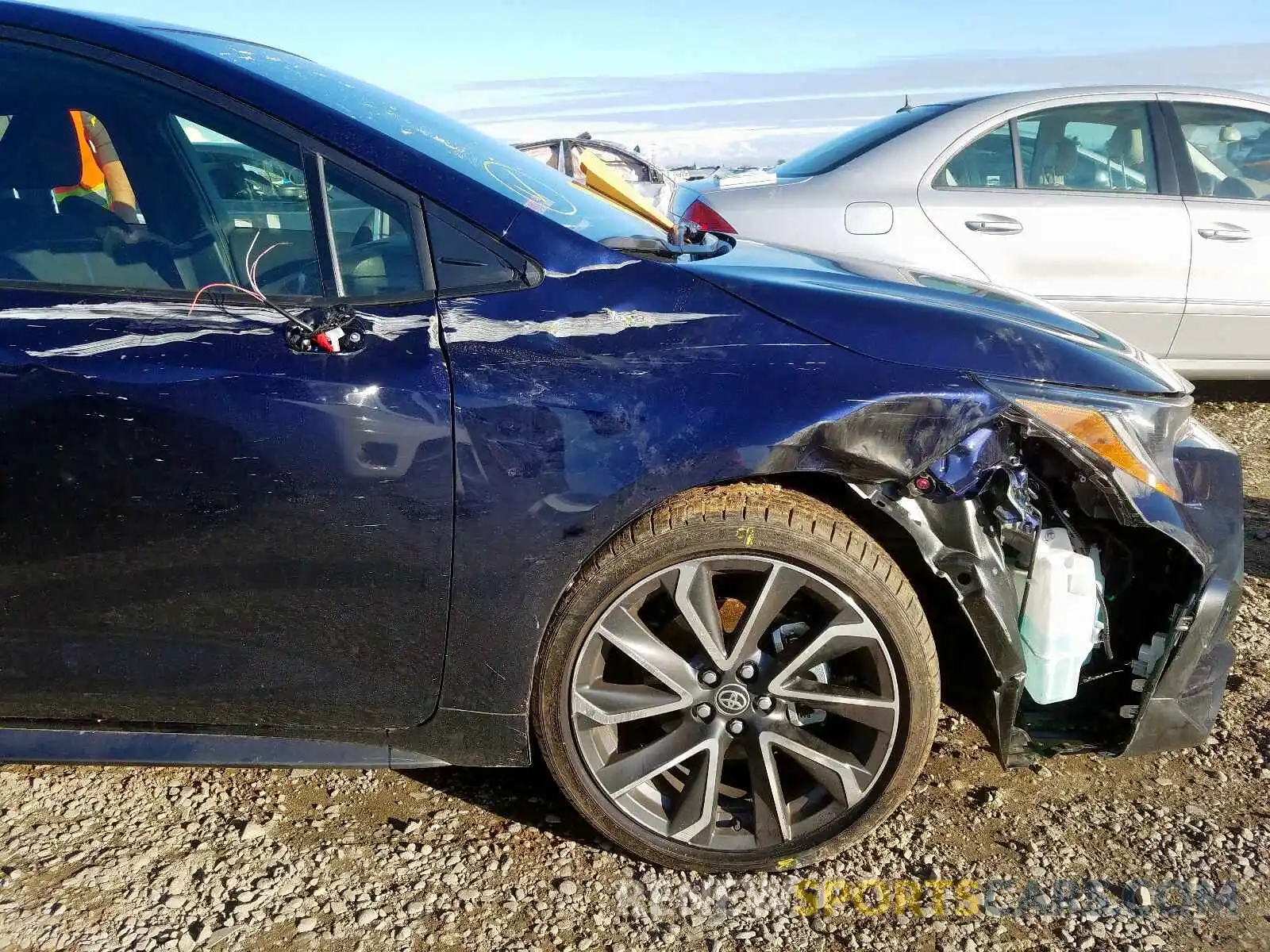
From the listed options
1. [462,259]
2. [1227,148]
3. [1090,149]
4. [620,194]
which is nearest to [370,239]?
[462,259]

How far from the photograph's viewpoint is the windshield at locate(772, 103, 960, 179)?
486 cm

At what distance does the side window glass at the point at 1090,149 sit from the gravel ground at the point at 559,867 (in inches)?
121

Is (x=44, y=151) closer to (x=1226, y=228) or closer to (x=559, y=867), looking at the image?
(x=559, y=867)

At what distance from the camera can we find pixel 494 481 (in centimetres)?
191

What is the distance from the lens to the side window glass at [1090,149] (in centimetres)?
480

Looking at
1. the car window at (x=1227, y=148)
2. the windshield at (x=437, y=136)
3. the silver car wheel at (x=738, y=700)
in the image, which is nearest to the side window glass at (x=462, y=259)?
the windshield at (x=437, y=136)

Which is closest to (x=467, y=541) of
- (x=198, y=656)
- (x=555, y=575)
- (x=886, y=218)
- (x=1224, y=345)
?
(x=555, y=575)

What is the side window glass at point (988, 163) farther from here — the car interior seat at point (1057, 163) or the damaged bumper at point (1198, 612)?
the damaged bumper at point (1198, 612)

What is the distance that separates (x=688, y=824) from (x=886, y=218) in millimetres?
3350

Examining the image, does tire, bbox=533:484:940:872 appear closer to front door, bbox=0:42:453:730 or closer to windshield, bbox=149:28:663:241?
front door, bbox=0:42:453:730

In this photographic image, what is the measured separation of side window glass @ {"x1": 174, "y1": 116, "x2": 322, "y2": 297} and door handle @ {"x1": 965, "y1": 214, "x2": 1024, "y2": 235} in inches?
140

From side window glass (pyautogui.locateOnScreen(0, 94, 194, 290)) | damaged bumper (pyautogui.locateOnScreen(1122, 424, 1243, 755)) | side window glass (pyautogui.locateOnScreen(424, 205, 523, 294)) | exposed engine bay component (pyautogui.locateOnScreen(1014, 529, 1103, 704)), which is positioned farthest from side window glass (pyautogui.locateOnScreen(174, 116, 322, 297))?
damaged bumper (pyautogui.locateOnScreen(1122, 424, 1243, 755))

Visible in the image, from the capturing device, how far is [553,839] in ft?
7.56

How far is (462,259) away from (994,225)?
3467mm
